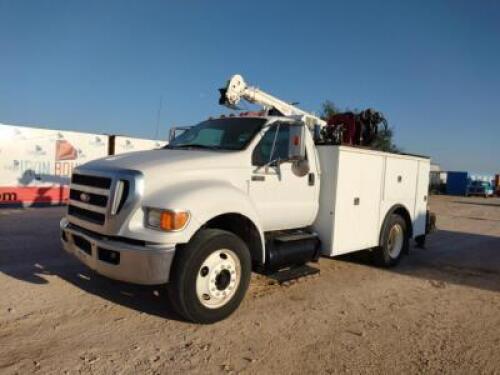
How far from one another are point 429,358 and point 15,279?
5.07m

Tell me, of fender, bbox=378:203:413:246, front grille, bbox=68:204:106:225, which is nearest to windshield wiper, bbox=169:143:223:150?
front grille, bbox=68:204:106:225

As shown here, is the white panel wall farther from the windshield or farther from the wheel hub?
the wheel hub

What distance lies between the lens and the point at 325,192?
20.9 feet

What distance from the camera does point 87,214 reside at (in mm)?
4809

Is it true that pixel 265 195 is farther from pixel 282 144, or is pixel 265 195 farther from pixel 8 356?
pixel 8 356

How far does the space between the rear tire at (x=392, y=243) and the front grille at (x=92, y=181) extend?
481 centimetres

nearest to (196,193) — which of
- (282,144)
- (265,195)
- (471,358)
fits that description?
(265,195)

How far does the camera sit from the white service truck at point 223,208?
4.27 m

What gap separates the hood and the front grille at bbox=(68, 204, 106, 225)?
49cm

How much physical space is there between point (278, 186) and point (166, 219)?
188 centimetres

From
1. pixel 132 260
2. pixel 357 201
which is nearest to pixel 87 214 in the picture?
pixel 132 260

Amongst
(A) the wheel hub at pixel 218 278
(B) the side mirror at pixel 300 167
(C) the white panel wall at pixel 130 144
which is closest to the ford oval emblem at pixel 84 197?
(A) the wheel hub at pixel 218 278

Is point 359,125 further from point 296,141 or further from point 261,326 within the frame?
point 261,326

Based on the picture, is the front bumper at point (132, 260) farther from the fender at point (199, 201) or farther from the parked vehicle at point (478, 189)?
the parked vehicle at point (478, 189)
